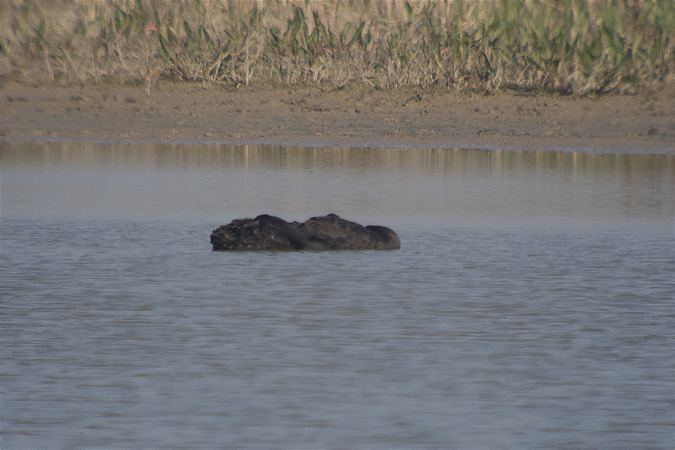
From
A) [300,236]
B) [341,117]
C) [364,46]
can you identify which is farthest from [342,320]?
[364,46]

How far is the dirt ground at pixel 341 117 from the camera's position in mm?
16891

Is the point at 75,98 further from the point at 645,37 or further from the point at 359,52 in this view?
the point at 645,37

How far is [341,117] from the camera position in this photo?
1803 centimetres

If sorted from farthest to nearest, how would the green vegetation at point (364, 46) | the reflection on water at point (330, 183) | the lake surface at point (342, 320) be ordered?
1. the green vegetation at point (364, 46)
2. the reflection on water at point (330, 183)
3. the lake surface at point (342, 320)

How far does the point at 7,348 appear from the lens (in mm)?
5824

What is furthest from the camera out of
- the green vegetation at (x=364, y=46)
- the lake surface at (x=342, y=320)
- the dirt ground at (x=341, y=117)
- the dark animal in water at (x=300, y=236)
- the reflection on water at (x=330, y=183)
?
the green vegetation at (x=364, y=46)

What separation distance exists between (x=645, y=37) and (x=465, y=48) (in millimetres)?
3438

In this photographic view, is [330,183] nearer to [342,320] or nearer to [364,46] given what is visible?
[342,320]

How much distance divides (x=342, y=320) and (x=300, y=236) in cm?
250

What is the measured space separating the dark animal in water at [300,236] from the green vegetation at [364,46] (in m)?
10.4

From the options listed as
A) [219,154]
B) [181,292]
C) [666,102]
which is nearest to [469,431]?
[181,292]

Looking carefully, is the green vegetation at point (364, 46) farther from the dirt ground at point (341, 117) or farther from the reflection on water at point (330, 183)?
the reflection on water at point (330, 183)

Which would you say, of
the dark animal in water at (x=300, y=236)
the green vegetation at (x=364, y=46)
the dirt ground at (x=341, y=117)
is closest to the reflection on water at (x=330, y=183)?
the dirt ground at (x=341, y=117)

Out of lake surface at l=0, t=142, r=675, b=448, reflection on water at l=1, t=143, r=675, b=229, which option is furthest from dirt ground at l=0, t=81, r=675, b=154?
lake surface at l=0, t=142, r=675, b=448
